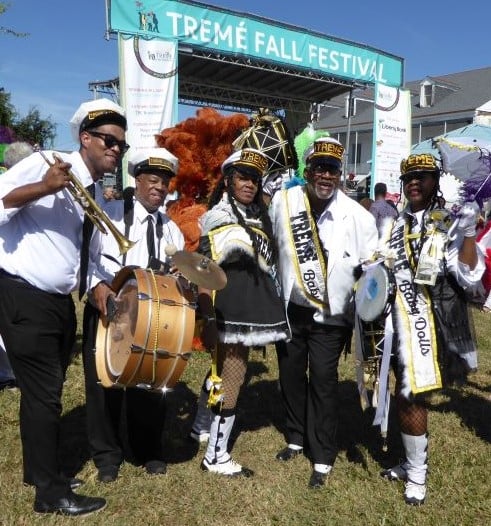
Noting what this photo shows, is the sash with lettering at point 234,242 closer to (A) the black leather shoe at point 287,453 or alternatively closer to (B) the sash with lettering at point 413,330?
(B) the sash with lettering at point 413,330

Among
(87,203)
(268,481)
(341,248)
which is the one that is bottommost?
(268,481)

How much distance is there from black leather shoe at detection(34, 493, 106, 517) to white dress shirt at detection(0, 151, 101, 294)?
112cm

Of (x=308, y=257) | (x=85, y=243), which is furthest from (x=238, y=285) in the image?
(x=85, y=243)

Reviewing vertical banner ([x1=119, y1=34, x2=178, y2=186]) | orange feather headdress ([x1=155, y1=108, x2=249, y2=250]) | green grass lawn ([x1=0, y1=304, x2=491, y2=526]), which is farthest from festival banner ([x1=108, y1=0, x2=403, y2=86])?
green grass lawn ([x1=0, y1=304, x2=491, y2=526])

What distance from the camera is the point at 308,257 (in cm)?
366

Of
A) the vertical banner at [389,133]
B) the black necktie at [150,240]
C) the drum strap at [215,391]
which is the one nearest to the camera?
the drum strap at [215,391]

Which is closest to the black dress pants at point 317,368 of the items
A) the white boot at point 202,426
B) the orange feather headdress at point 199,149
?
the white boot at point 202,426

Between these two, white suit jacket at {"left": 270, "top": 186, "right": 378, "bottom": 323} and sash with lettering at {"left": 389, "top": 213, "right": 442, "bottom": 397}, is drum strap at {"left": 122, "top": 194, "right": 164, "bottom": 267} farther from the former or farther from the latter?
sash with lettering at {"left": 389, "top": 213, "right": 442, "bottom": 397}

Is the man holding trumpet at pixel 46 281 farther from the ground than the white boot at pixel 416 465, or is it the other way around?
the man holding trumpet at pixel 46 281

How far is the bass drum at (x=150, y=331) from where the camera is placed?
2771 mm

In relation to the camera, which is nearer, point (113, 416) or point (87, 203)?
point (87, 203)

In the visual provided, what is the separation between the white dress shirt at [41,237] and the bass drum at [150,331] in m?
0.35

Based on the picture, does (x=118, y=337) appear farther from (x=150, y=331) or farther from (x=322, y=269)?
(x=322, y=269)

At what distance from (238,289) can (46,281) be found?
3.87 feet
